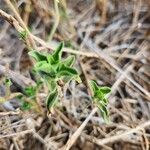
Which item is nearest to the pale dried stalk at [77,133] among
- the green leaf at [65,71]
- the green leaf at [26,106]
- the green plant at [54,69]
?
the green leaf at [26,106]

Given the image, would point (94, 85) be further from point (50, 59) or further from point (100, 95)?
point (50, 59)

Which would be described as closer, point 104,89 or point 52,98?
point 52,98

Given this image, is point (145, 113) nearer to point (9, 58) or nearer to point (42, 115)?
point (42, 115)

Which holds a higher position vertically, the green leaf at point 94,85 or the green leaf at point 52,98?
the green leaf at point 52,98

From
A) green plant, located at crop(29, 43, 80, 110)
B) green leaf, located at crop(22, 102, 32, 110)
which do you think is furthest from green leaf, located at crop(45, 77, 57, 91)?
green leaf, located at crop(22, 102, 32, 110)

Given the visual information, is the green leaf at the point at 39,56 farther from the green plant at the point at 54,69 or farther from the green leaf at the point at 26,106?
the green leaf at the point at 26,106

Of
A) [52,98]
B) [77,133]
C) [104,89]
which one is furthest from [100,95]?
[77,133]

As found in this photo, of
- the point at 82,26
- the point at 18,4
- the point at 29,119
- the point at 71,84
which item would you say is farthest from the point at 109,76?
the point at 18,4

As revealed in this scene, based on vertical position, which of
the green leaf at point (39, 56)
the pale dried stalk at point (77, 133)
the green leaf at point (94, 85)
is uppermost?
the green leaf at point (39, 56)
